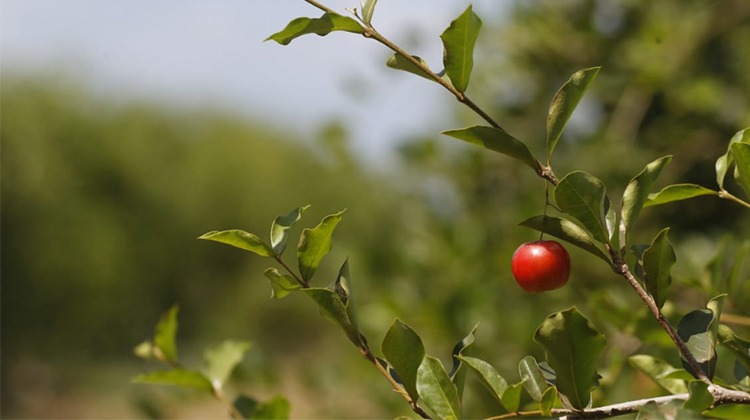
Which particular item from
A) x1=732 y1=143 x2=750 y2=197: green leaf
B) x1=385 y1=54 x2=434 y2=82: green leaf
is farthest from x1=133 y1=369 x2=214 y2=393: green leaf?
→ x1=732 y1=143 x2=750 y2=197: green leaf

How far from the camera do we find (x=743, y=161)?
18.3 inches

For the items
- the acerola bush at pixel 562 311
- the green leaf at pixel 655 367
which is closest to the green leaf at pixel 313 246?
the acerola bush at pixel 562 311

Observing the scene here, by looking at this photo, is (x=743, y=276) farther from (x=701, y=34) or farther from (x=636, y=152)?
(x=701, y=34)

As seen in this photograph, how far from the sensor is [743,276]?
149 cm

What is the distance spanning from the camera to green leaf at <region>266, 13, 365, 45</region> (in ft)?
1.47

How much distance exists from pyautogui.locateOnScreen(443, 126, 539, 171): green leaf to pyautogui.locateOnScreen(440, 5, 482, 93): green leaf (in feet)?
0.08

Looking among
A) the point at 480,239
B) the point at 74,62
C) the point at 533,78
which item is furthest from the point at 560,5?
the point at 74,62

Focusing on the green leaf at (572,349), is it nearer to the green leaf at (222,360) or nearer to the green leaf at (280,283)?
the green leaf at (280,283)

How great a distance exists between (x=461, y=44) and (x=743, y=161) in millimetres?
154

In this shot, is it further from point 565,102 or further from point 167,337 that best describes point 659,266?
point 167,337

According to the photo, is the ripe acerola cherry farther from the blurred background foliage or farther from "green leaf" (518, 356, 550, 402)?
the blurred background foliage

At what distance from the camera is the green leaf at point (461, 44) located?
1.45 ft

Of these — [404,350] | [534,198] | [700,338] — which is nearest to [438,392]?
[404,350]

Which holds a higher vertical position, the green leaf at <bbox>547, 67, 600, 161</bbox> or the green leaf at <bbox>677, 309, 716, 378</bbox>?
the green leaf at <bbox>547, 67, 600, 161</bbox>
